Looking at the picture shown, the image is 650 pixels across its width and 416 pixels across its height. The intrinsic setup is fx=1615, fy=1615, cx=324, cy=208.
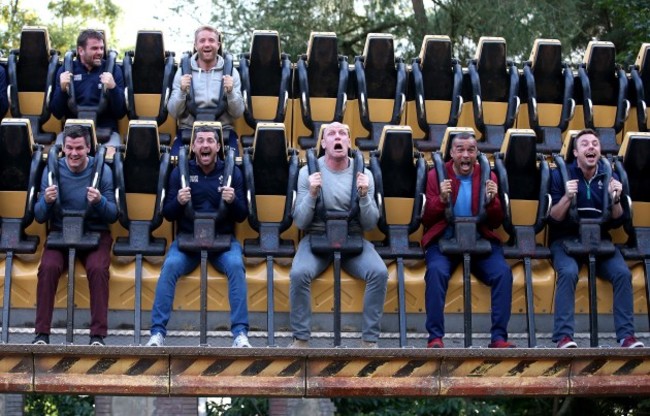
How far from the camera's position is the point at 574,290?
1031 centimetres

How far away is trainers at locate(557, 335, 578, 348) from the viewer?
33.0ft

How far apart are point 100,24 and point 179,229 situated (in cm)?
1765

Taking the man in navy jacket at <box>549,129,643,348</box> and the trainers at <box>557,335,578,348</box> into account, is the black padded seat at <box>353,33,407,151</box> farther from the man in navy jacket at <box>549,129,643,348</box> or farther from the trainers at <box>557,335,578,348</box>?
the trainers at <box>557,335,578,348</box>

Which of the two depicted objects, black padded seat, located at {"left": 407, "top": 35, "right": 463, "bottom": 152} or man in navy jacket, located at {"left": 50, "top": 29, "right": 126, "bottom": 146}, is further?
black padded seat, located at {"left": 407, "top": 35, "right": 463, "bottom": 152}

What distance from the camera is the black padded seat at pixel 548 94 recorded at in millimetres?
12461

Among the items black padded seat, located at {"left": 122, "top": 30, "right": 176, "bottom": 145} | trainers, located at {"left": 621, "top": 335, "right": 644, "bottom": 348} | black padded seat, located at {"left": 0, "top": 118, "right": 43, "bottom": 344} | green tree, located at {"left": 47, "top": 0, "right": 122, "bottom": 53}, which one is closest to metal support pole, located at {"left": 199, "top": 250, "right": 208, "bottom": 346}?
black padded seat, located at {"left": 0, "top": 118, "right": 43, "bottom": 344}

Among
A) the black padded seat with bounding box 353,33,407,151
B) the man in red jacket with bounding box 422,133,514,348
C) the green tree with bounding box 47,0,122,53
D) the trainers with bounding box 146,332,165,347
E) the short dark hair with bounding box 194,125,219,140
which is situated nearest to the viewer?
the trainers with bounding box 146,332,165,347

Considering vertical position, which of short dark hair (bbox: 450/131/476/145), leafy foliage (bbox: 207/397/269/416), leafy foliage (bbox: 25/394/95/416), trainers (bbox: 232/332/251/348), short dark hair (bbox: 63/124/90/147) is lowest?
leafy foliage (bbox: 25/394/95/416)

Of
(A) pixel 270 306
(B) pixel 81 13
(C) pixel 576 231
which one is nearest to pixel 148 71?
(A) pixel 270 306

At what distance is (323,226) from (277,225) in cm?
42

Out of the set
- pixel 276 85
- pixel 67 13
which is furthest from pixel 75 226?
pixel 67 13

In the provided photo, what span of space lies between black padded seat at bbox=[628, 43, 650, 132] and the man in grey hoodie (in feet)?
10.4

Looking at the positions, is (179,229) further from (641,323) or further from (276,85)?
(641,323)

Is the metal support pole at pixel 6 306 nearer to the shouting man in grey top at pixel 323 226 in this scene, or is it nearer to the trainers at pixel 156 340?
the trainers at pixel 156 340
